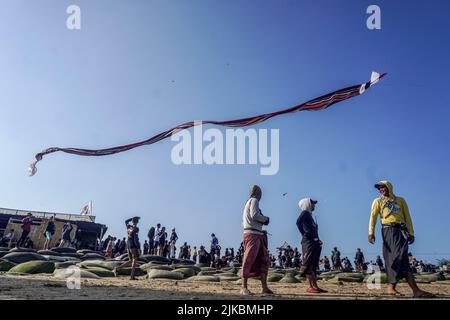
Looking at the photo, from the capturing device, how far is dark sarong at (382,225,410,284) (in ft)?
18.6

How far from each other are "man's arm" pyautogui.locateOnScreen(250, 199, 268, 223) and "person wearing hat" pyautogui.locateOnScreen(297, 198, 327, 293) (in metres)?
1.11

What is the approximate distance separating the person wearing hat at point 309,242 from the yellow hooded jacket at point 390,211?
960 millimetres

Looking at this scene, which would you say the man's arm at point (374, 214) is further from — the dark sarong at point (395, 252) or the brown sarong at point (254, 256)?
the brown sarong at point (254, 256)

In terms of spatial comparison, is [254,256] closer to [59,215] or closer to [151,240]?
[151,240]

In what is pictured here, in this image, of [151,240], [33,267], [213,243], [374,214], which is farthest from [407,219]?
[151,240]

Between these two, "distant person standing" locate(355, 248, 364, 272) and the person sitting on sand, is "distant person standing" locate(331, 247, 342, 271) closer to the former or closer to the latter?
"distant person standing" locate(355, 248, 364, 272)

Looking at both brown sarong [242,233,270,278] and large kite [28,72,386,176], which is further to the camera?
large kite [28,72,386,176]

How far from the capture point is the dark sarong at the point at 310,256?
620 centimetres

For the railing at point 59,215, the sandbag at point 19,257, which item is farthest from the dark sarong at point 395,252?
the railing at point 59,215

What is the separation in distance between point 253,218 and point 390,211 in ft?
7.80

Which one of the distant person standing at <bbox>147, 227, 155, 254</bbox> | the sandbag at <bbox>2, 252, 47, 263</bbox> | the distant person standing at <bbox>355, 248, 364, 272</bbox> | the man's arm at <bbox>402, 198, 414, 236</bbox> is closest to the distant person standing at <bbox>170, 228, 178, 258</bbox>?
the distant person standing at <bbox>147, 227, 155, 254</bbox>

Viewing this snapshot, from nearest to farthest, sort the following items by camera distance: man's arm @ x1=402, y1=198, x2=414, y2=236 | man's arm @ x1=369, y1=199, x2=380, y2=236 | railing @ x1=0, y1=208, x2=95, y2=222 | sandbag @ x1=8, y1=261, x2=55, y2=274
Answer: man's arm @ x1=402, y1=198, x2=414, y2=236
man's arm @ x1=369, y1=199, x2=380, y2=236
sandbag @ x1=8, y1=261, x2=55, y2=274
railing @ x1=0, y1=208, x2=95, y2=222
